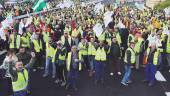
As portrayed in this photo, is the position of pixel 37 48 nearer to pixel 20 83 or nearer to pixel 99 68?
pixel 99 68

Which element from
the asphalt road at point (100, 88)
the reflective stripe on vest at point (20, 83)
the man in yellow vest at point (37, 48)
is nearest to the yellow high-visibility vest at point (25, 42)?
the man in yellow vest at point (37, 48)

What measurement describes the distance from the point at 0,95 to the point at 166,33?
891 centimetres

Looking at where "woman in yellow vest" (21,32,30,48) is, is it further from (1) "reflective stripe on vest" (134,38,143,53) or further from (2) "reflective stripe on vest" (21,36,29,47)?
(1) "reflective stripe on vest" (134,38,143,53)

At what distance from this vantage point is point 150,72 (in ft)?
61.3

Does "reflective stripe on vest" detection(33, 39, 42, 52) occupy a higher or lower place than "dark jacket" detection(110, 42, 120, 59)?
higher

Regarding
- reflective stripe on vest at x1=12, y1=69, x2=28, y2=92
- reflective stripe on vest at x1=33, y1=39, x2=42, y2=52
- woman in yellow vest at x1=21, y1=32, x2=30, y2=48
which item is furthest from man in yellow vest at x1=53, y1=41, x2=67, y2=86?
reflective stripe on vest at x1=12, y1=69, x2=28, y2=92

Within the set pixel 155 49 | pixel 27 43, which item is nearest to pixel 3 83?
pixel 27 43

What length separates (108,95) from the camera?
677 inches

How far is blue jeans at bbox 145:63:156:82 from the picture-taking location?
18.3 metres

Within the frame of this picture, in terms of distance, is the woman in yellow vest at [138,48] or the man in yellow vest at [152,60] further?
the woman in yellow vest at [138,48]

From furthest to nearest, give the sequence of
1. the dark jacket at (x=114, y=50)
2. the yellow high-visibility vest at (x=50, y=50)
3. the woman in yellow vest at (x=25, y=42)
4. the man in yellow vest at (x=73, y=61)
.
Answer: the woman in yellow vest at (x=25, y=42) → the dark jacket at (x=114, y=50) → the yellow high-visibility vest at (x=50, y=50) → the man in yellow vest at (x=73, y=61)

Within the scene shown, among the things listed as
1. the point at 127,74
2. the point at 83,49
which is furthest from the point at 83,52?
the point at 127,74

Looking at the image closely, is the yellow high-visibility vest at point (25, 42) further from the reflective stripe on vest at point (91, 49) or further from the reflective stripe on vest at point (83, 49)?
the reflective stripe on vest at point (91, 49)

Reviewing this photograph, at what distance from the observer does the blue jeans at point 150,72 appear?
18297 millimetres
